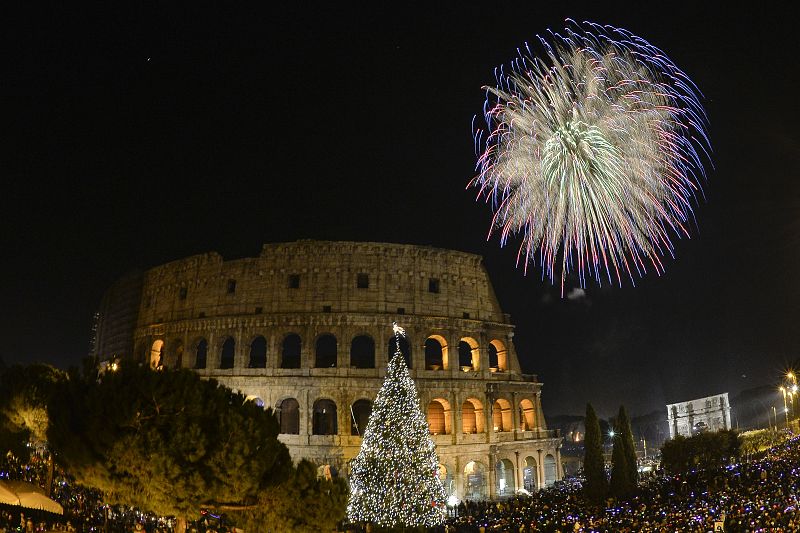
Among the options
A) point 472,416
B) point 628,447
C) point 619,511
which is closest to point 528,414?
point 472,416

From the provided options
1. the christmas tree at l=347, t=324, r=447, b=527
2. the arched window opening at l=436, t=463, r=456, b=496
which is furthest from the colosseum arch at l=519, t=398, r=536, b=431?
the christmas tree at l=347, t=324, r=447, b=527

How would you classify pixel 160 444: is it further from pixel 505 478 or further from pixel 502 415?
pixel 505 478

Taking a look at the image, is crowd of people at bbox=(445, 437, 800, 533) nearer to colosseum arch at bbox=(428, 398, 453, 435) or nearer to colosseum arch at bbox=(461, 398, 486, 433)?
colosseum arch at bbox=(461, 398, 486, 433)

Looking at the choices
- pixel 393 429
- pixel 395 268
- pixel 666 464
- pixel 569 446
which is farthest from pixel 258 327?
pixel 569 446

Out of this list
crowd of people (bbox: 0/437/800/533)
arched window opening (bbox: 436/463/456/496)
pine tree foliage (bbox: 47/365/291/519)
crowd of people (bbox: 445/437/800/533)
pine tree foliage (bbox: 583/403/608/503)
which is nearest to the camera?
pine tree foliage (bbox: 47/365/291/519)

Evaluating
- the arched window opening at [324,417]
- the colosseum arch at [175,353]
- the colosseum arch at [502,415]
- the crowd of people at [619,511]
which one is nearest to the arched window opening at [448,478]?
the colosseum arch at [502,415]

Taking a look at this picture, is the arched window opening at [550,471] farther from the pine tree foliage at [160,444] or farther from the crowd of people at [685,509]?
the pine tree foliage at [160,444]

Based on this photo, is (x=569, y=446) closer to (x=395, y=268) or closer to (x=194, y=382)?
(x=395, y=268)
